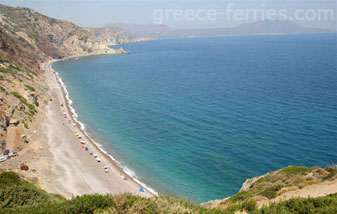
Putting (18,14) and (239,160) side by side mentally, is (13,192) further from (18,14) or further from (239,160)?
(18,14)

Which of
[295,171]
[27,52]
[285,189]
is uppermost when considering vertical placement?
[27,52]

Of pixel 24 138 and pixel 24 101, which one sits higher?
pixel 24 101

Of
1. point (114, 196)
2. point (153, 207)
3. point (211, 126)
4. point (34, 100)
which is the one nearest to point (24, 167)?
point (114, 196)

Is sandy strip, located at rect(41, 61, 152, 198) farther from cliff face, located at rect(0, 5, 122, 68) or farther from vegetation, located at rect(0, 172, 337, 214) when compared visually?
cliff face, located at rect(0, 5, 122, 68)

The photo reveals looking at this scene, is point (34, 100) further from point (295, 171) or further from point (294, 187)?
point (294, 187)

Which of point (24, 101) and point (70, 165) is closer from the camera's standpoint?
point (70, 165)

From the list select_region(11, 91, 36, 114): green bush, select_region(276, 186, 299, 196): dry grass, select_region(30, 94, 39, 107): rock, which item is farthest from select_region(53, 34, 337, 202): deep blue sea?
select_region(276, 186, 299, 196): dry grass

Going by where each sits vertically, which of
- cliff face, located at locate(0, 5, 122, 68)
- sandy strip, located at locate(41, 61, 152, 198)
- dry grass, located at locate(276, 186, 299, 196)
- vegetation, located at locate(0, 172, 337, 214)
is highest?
cliff face, located at locate(0, 5, 122, 68)
